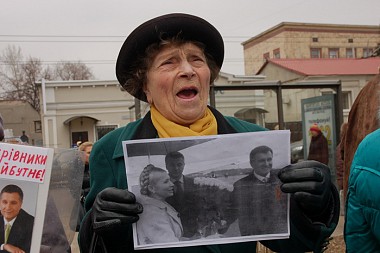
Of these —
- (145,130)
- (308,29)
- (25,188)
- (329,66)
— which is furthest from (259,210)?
(308,29)

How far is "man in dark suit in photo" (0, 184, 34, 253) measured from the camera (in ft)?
4.53

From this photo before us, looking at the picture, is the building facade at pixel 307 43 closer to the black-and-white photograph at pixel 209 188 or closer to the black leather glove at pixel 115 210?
the black-and-white photograph at pixel 209 188

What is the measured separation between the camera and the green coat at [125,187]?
1509 millimetres

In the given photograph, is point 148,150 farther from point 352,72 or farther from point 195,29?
point 352,72

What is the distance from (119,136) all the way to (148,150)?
1.20 feet

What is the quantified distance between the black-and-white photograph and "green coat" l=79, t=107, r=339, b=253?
9 centimetres

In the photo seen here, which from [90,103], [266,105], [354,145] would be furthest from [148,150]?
[90,103]

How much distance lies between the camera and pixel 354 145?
9.01ft

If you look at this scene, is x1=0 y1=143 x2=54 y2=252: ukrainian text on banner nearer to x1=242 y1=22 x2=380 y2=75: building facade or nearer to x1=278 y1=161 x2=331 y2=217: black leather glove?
x1=278 y1=161 x2=331 y2=217: black leather glove

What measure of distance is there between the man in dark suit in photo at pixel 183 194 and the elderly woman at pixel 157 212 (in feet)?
0.05

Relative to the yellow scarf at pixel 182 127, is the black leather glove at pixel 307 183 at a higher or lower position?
lower

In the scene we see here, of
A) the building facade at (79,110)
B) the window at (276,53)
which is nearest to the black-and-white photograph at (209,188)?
the building facade at (79,110)

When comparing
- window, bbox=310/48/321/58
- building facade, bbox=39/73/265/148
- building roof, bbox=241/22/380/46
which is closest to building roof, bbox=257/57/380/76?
building roof, bbox=241/22/380/46

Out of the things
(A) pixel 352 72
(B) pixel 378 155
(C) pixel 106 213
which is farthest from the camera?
(A) pixel 352 72
